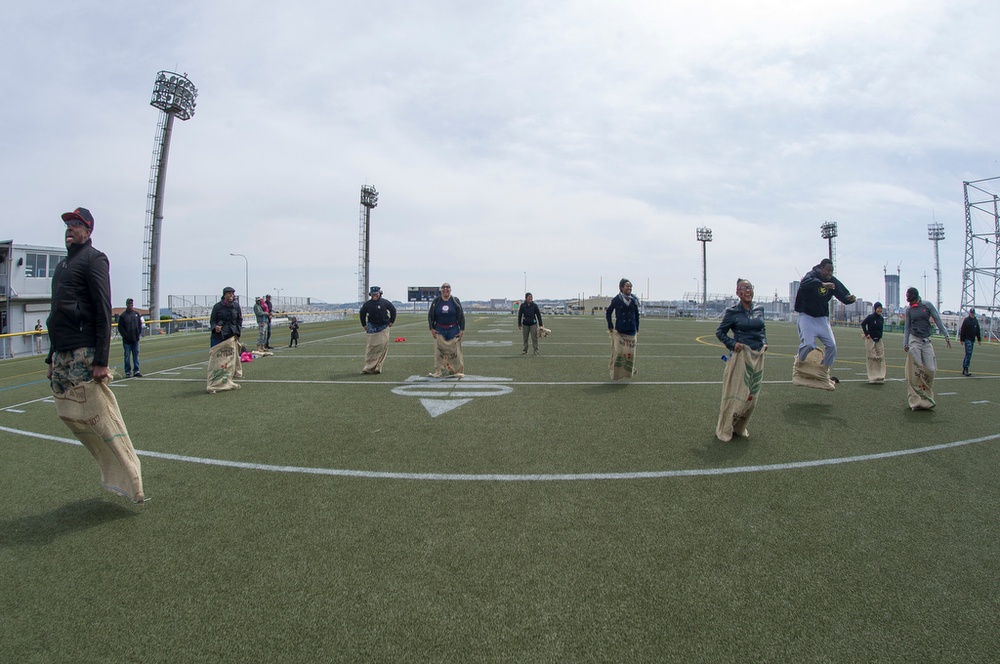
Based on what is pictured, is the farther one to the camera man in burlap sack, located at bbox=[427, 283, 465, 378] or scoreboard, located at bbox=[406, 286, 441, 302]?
scoreboard, located at bbox=[406, 286, 441, 302]

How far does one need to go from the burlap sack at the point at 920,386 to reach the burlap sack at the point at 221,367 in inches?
459

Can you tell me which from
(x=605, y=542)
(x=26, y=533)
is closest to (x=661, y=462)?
(x=605, y=542)

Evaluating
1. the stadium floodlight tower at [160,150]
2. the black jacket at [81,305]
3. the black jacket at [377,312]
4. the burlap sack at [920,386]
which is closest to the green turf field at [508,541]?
the burlap sack at [920,386]

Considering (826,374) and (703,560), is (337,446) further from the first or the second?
(826,374)

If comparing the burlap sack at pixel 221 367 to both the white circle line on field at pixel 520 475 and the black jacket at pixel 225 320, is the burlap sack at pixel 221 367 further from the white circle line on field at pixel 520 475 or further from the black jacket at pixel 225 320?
the white circle line on field at pixel 520 475

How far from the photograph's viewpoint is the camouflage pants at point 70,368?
4.14 meters

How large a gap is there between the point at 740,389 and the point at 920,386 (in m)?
4.09

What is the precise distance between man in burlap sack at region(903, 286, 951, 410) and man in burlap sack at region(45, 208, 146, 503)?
998 centimetres

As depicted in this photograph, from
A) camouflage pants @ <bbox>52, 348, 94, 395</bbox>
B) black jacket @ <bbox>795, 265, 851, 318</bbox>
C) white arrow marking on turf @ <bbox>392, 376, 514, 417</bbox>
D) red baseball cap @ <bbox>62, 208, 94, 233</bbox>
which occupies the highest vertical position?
red baseball cap @ <bbox>62, 208, 94, 233</bbox>

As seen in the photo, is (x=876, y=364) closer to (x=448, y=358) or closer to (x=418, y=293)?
(x=448, y=358)

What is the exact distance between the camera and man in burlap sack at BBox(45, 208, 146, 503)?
414 centimetres

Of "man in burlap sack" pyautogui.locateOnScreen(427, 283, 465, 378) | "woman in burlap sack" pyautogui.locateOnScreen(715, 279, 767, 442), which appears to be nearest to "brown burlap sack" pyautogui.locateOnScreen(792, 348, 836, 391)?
"woman in burlap sack" pyautogui.locateOnScreen(715, 279, 767, 442)

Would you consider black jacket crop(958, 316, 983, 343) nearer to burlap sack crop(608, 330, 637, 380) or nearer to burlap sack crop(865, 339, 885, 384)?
burlap sack crop(865, 339, 885, 384)

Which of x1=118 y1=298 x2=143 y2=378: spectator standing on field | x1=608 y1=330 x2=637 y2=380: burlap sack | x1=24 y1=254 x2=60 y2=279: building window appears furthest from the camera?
x1=24 y1=254 x2=60 y2=279: building window
